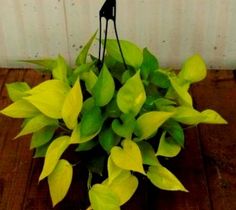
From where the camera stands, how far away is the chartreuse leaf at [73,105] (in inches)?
35.2

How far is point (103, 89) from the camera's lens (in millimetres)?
916

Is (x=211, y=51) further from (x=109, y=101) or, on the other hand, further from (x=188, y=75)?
(x=109, y=101)

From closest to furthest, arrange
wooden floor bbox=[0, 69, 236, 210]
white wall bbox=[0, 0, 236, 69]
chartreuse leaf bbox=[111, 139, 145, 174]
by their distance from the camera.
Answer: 1. chartreuse leaf bbox=[111, 139, 145, 174]
2. wooden floor bbox=[0, 69, 236, 210]
3. white wall bbox=[0, 0, 236, 69]

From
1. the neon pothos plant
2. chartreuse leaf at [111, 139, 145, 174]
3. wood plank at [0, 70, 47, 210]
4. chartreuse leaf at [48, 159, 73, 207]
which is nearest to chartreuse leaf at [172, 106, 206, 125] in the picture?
the neon pothos plant

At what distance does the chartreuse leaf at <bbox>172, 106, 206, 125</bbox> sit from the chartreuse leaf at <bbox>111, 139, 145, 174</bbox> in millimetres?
103

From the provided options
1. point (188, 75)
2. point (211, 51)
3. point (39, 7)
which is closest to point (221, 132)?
point (188, 75)

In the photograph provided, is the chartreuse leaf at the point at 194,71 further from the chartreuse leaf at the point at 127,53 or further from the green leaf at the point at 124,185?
the green leaf at the point at 124,185

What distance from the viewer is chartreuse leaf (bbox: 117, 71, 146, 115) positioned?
2.96 ft

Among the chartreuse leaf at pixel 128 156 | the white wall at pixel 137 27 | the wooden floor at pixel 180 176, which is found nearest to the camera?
the chartreuse leaf at pixel 128 156

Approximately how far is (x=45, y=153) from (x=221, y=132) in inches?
15.3

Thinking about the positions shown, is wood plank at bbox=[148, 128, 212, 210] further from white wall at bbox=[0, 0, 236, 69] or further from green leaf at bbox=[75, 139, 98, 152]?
white wall at bbox=[0, 0, 236, 69]

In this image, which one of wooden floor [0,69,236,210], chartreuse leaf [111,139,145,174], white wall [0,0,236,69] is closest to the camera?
chartreuse leaf [111,139,145,174]

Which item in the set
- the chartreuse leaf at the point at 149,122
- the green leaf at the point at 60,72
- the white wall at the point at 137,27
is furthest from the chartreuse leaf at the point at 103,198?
the white wall at the point at 137,27

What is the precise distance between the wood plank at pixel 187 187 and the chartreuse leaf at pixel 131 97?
0.18 meters
